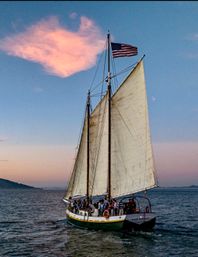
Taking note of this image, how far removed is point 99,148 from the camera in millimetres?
58938

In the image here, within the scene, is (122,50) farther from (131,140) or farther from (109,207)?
(109,207)

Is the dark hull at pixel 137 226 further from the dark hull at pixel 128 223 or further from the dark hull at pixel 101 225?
the dark hull at pixel 101 225

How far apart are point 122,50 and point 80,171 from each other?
20.9 m

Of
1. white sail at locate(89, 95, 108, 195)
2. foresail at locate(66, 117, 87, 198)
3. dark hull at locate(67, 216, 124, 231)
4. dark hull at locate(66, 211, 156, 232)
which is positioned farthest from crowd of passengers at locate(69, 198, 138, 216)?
foresail at locate(66, 117, 87, 198)

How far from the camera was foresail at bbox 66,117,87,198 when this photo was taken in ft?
206

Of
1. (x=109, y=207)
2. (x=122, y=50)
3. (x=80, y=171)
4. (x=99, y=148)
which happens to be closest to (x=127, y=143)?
(x=99, y=148)

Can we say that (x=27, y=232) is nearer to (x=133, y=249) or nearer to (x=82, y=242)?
(x=82, y=242)

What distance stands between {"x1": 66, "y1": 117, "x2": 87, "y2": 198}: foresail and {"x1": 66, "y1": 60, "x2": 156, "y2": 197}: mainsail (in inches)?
150

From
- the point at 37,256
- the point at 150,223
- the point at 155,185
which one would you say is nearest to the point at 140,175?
the point at 155,185

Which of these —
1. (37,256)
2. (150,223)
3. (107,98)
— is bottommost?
(37,256)

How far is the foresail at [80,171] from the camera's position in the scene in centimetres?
6291

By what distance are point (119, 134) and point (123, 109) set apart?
3446 mm

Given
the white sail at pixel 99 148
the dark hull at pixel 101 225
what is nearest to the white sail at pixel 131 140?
the white sail at pixel 99 148

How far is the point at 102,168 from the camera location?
57.6 meters
